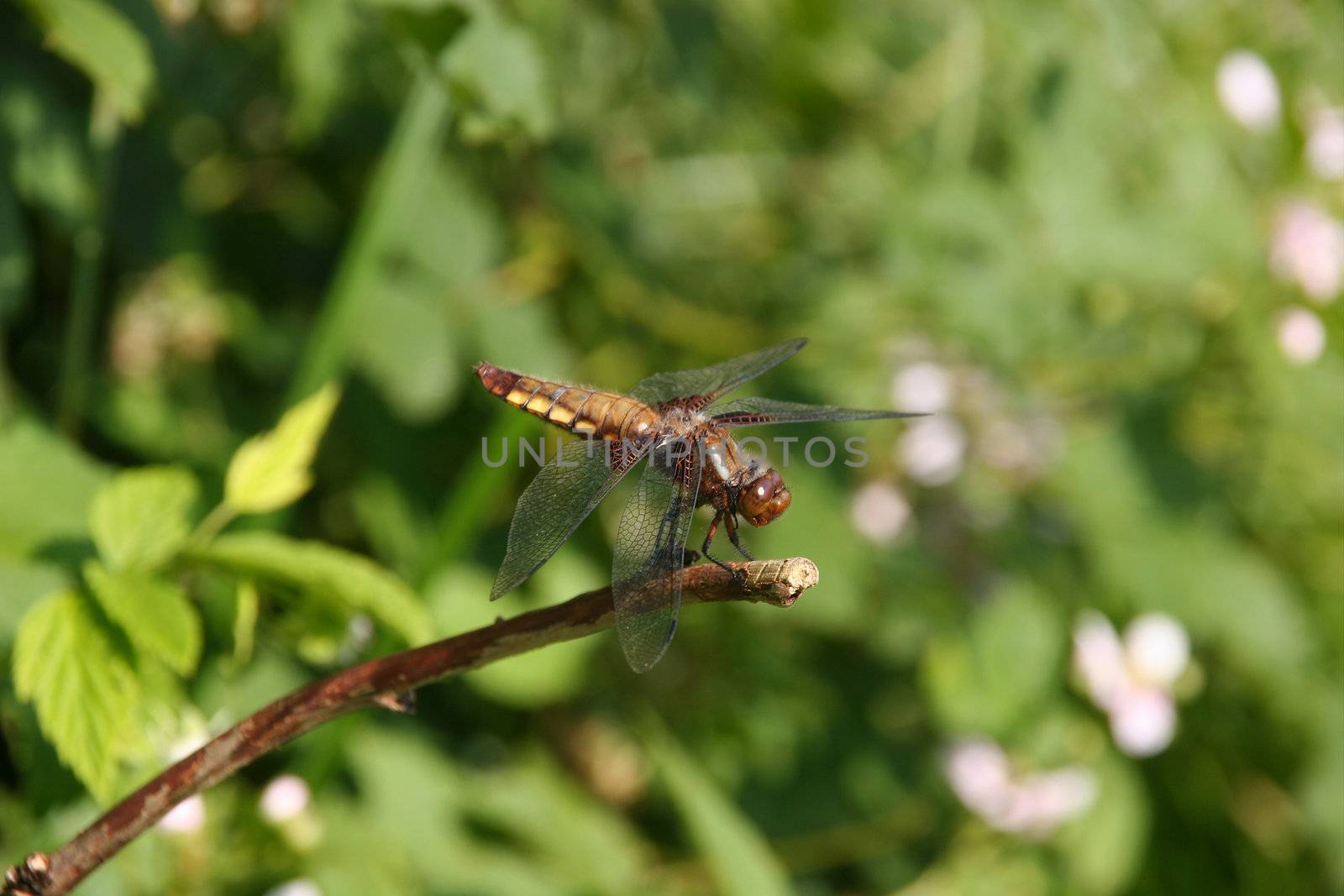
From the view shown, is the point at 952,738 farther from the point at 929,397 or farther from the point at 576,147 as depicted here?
the point at 576,147

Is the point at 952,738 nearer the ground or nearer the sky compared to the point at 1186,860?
nearer the sky

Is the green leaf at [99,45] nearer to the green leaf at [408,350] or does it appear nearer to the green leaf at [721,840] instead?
the green leaf at [408,350]

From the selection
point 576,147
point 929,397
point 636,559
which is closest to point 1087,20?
point 929,397

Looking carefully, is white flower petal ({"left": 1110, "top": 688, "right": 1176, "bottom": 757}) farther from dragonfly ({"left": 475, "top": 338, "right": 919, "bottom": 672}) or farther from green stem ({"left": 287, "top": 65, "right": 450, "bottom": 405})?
green stem ({"left": 287, "top": 65, "right": 450, "bottom": 405})

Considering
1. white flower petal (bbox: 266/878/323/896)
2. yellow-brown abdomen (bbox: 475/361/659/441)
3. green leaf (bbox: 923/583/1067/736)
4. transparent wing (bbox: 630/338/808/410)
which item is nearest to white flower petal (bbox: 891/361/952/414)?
green leaf (bbox: 923/583/1067/736)

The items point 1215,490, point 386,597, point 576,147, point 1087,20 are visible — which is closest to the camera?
point 386,597

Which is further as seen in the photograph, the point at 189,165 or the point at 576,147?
the point at 576,147

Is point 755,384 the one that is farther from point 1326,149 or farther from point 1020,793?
point 1326,149
